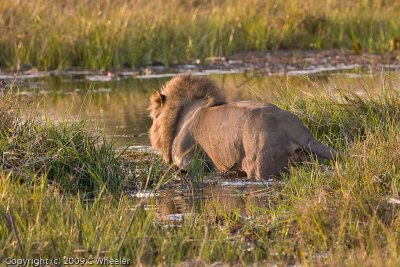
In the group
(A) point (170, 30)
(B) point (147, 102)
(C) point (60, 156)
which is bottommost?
(B) point (147, 102)

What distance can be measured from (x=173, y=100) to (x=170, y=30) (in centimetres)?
717

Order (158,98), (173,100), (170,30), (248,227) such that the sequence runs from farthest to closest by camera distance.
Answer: (170,30), (158,98), (173,100), (248,227)

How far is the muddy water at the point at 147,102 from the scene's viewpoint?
6.49m

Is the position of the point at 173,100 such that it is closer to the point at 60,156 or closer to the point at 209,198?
the point at 60,156

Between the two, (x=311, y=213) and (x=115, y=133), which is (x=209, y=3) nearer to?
(x=115, y=133)

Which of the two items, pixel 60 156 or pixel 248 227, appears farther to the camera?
pixel 60 156

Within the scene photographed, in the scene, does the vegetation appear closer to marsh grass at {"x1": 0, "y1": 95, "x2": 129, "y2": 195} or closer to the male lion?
the male lion

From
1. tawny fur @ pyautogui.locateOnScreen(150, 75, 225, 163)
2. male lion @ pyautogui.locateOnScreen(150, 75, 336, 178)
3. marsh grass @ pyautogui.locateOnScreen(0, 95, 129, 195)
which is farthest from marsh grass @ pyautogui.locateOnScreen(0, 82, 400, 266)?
tawny fur @ pyautogui.locateOnScreen(150, 75, 225, 163)

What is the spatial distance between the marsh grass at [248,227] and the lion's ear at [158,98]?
7.71 ft

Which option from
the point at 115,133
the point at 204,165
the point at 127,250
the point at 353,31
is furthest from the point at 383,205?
the point at 353,31

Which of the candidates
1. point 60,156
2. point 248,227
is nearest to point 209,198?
point 60,156

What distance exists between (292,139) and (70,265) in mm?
2684

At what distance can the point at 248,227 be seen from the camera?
17.5 feet

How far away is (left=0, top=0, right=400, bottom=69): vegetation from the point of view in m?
14.5
